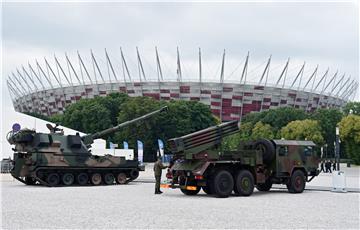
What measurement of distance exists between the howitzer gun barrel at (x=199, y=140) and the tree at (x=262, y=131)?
54137mm

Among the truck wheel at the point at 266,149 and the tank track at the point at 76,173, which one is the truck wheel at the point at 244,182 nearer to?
the truck wheel at the point at 266,149

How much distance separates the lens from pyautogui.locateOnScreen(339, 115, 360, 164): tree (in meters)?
57.8

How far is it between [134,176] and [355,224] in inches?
696

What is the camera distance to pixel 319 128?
224 ft

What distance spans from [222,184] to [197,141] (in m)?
1.89

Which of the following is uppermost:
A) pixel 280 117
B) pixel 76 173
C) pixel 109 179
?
pixel 280 117

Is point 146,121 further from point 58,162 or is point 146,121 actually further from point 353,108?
point 58,162

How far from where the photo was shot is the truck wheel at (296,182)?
1942 centimetres

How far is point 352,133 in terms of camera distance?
58250mm

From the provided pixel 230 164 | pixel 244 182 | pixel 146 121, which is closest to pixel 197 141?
pixel 230 164

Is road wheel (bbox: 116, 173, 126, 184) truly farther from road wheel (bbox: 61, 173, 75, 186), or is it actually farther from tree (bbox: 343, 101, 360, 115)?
tree (bbox: 343, 101, 360, 115)

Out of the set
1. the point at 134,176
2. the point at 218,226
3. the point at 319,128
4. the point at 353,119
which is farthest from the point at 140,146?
the point at 218,226

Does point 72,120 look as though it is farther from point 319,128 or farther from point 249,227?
point 249,227

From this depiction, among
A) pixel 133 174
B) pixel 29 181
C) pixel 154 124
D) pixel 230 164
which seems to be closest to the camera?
pixel 230 164
